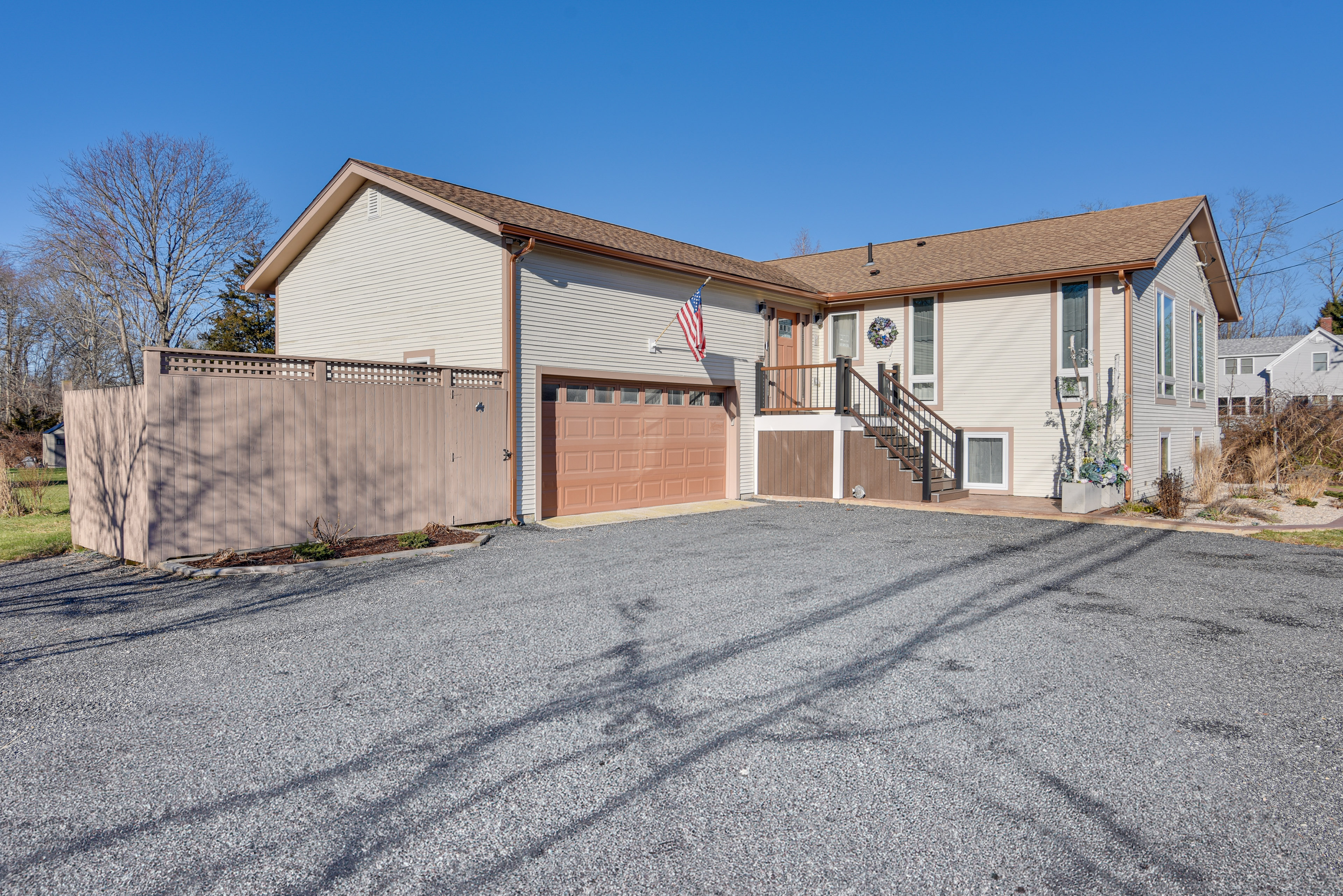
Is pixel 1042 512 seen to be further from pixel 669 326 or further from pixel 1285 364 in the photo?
pixel 1285 364

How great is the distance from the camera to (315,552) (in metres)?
8.02

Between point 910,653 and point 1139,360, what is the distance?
443 inches

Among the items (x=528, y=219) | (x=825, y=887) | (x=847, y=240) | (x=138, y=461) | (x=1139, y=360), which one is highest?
(x=847, y=240)

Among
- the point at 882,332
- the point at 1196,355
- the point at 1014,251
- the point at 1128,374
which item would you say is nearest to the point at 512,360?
the point at 882,332

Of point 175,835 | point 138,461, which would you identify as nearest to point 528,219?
point 138,461

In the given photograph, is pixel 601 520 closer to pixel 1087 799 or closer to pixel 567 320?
pixel 567 320

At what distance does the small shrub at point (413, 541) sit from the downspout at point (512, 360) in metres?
1.70

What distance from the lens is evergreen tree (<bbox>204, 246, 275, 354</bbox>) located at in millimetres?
25484

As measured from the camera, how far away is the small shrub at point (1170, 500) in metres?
11.3

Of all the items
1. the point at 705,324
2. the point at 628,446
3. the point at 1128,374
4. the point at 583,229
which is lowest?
the point at 628,446

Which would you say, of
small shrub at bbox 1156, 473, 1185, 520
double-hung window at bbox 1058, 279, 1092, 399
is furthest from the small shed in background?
small shrub at bbox 1156, 473, 1185, 520

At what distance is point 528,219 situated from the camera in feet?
37.9

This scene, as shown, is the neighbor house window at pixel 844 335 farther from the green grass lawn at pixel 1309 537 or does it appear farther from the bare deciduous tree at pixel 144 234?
the bare deciduous tree at pixel 144 234

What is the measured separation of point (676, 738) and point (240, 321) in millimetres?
26835
